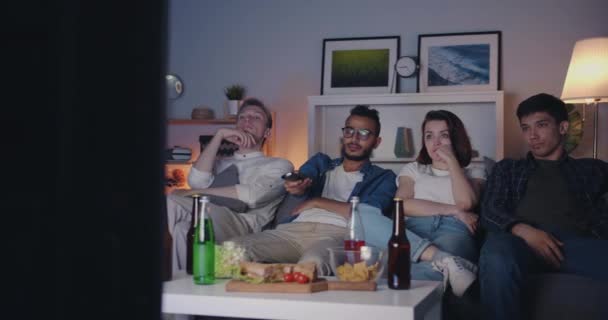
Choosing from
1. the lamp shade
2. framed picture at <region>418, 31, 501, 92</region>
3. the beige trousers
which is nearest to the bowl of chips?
the beige trousers

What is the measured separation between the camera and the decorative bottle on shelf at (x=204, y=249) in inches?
94.8

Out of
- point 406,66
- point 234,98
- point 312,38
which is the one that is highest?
point 312,38

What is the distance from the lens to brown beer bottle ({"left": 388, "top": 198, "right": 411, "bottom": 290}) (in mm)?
2293

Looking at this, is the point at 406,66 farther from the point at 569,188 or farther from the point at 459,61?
the point at 569,188

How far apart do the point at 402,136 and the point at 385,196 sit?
64.1 inches

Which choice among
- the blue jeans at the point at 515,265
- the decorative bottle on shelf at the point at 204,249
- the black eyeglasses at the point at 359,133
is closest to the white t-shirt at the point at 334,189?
the black eyeglasses at the point at 359,133

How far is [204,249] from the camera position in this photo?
7.95 feet

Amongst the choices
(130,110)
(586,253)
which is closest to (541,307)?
(586,253)

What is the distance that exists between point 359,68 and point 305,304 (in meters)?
3.40

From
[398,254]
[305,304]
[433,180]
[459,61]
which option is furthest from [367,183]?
[459,61]

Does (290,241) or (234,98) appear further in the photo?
(234,98)

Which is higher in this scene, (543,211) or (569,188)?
(569,188)

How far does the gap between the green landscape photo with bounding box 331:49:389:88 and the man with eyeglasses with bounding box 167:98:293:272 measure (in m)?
1.44

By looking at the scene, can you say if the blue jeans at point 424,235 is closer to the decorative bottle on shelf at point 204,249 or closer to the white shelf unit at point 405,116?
the decorative bottle on shelf at point 204,249
